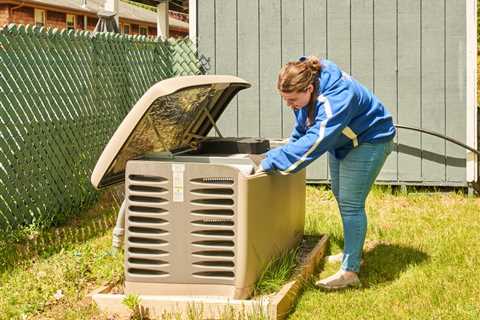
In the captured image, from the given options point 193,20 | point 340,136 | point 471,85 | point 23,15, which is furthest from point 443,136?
point 23,15

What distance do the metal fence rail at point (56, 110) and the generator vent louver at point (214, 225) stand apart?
2.64 m

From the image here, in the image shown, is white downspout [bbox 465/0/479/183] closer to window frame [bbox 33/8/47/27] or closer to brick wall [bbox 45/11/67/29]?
window frame [bbox 33/8/47/27]

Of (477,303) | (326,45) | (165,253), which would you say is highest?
(326,45)

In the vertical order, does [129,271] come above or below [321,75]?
below

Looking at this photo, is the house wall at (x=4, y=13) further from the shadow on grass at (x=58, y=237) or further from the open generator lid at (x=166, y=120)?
the open generator lid at (x=166, y=120)

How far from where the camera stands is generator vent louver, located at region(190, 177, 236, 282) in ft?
13.4

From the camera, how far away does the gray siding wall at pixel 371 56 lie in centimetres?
808

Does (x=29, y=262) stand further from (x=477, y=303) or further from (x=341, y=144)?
(x=477, y=303)

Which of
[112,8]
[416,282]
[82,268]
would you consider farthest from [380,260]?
[112,8]

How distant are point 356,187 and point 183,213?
1186 mm

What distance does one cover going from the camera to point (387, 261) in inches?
210

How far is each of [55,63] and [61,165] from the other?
94 cm

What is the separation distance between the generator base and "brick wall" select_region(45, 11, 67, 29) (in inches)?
1088

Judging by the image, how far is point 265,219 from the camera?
14.2 ft
